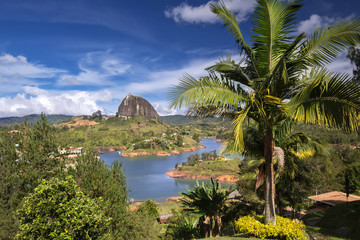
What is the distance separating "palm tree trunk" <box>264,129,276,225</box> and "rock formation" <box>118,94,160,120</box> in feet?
539

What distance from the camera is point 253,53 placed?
4094 millimetres

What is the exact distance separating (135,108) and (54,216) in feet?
556

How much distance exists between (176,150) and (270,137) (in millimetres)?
97436

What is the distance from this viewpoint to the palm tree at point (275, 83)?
3.42m

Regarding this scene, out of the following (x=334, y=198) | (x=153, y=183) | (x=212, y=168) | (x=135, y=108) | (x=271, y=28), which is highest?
(x=135, y=108)

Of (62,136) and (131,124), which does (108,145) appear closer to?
(131,124)

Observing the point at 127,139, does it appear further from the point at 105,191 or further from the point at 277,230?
the point at 277,230

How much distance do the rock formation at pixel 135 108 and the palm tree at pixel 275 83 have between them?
539 ft

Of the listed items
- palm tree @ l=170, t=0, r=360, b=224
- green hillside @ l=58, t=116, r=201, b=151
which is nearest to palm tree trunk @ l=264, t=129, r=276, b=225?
palm tree @ l=170, t=0, r=360, b=224

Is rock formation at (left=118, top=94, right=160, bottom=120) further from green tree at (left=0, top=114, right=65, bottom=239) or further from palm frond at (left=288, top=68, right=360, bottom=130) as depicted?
palm frond at (left=288, top=68, right=360, bottom=130)

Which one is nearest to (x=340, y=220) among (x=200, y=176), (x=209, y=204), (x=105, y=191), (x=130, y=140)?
(x=209, y=204)

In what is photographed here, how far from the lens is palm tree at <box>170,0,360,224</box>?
134 inches

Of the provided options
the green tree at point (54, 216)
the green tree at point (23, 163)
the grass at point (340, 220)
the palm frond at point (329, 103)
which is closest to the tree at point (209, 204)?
the green tree at point (54, 216)

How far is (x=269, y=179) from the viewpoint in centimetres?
452
